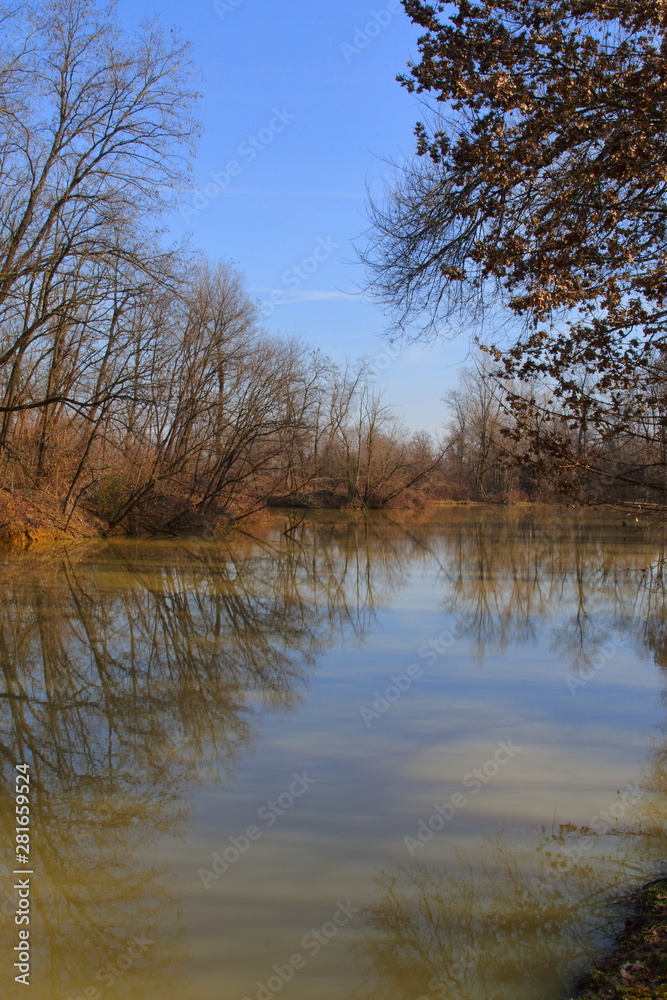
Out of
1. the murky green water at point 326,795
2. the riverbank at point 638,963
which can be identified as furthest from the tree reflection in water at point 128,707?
the riverbank at point 638,963

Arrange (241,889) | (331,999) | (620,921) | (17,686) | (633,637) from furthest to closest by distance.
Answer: (633,637)
(17,686)
(241,889)
(620,921)
(331,999)

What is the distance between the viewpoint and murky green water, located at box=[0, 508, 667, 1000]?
3154 millimetres

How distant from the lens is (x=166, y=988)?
2.94m

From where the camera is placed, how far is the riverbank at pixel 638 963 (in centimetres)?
266

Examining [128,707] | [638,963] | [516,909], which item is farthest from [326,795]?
[128,707]

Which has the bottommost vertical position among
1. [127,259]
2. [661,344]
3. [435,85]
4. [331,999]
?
[331,999]

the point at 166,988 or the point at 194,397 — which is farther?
the point at 194,397

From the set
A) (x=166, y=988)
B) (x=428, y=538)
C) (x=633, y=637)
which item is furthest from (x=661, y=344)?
(x=428, y=538)

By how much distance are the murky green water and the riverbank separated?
13 centimetres

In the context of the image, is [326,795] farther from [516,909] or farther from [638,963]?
[638,963]

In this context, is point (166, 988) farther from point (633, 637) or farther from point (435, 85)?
point (633, 637)

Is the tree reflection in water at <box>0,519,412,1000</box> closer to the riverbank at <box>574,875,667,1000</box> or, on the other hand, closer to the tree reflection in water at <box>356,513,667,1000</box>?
the tree reflection in water at <box>356,513,667,1000</box>

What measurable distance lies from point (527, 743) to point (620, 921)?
2214 mm

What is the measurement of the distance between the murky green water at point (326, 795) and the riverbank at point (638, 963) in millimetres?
126
